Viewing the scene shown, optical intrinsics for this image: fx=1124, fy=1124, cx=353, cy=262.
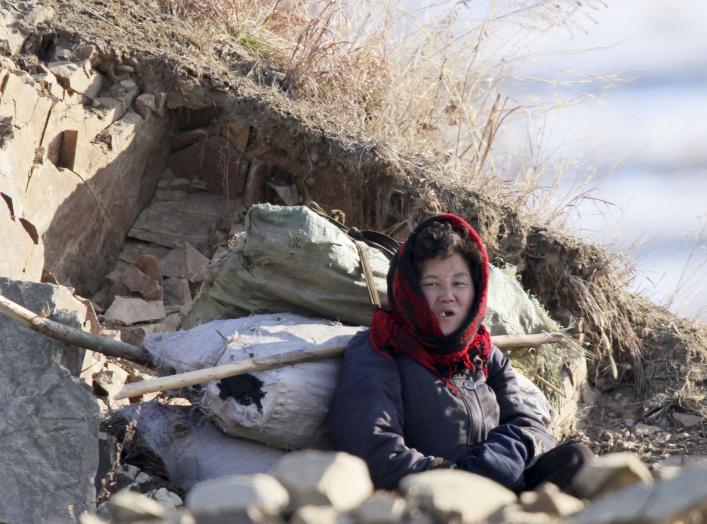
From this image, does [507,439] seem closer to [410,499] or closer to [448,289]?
[448,289]

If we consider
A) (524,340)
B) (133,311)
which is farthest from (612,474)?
(133,311)

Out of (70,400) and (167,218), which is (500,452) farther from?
(167,218)

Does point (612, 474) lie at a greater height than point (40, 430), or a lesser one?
greater

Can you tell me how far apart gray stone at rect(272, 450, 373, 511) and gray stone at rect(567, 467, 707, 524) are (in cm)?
42

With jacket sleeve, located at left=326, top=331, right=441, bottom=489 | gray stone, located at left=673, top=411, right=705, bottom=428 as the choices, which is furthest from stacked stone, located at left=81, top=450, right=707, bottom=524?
gray stone, located at left=673, top=411, right=705, bottom=428

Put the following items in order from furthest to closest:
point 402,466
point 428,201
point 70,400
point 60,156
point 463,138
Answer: point 463,138, point 428,201, point 60,156, point 70,400, point 402,466

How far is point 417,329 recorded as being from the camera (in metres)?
4.27

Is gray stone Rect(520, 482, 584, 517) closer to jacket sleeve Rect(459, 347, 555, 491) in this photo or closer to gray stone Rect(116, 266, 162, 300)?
jacket sleeve Rect(459, 347, 555, 491)

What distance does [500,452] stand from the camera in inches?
160

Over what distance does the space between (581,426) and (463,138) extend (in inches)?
91.5

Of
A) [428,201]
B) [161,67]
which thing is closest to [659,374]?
[428,201]

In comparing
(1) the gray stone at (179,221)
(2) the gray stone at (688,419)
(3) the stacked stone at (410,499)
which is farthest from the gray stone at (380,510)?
(1) the gray stone at (179,221)

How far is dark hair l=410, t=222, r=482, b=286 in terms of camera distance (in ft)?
14.1

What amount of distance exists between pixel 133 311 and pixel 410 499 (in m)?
4.24
